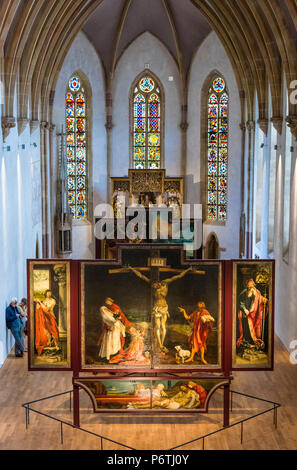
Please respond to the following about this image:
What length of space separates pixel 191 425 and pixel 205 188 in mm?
20702

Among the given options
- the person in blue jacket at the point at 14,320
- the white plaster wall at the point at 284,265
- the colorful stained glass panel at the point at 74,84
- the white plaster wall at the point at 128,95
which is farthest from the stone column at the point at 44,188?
the white plaster wall at the point at 284,265

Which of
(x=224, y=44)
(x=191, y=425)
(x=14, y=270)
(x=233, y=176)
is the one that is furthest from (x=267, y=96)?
(x=191, y=425)

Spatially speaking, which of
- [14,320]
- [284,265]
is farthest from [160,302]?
[284,265]

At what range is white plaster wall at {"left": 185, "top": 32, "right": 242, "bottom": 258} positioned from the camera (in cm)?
3341

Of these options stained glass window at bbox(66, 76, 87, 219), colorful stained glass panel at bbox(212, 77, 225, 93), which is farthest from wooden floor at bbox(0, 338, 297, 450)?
colorful stained glass panel at bbox(212, 77, 225, 93)

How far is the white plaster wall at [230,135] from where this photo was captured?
3341cm

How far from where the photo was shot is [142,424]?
15.6 m

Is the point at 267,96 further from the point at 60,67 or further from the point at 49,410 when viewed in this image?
the point at 49,410

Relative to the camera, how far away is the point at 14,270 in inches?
880

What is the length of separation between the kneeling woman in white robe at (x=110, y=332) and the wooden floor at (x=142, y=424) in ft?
5.83

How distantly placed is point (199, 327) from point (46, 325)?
3406 millimetres

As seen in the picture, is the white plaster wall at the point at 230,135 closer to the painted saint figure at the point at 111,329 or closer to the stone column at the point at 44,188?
the stone column at the point at 44,188
